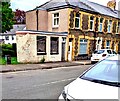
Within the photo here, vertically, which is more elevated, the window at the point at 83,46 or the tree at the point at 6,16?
the tree at the point at 6,16

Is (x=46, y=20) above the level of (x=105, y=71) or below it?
above

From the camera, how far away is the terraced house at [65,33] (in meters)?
19.5

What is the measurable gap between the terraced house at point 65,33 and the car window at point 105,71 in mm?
14492

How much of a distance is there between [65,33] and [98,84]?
61.5 ft

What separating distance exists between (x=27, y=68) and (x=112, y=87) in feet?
41.4

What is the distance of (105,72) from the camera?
16.4 feet

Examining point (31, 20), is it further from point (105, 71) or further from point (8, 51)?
point (105, 71)

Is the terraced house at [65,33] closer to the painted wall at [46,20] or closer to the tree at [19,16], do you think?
the painted wall at [46,20]

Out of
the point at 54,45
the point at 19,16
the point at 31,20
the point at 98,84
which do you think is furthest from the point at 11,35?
the point at 98,84

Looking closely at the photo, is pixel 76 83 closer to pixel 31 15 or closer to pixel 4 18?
pixel 31 15

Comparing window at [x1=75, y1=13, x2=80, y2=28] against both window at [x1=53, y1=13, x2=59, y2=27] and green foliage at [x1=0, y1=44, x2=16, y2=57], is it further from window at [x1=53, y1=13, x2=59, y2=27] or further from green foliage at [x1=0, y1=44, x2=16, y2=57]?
green foliage at [x1=0, y1=44, x2=16, y2=57]

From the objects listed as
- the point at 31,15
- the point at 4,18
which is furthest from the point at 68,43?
the point at 4,18

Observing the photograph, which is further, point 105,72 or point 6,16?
point 6,16

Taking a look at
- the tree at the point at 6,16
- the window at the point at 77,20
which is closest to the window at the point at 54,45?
the window at the point at 77,20
